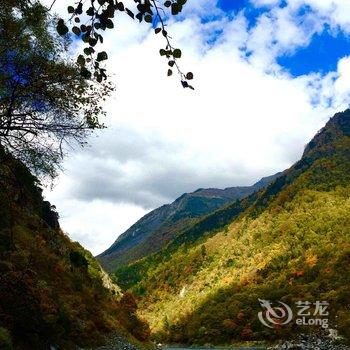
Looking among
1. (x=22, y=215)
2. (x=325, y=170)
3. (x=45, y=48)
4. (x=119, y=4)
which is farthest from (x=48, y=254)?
(x=325, y=170)

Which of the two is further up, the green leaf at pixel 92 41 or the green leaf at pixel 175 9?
the green leaf at pixel 92 41

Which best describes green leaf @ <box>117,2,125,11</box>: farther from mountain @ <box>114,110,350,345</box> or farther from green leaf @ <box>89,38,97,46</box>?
mountain @ <box>114,110,350,345</box>

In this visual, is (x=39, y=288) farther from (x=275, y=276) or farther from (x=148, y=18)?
(x=275, y=276)

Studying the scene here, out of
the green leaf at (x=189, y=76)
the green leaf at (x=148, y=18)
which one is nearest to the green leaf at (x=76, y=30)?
the green leaf at (x=148, y=18)

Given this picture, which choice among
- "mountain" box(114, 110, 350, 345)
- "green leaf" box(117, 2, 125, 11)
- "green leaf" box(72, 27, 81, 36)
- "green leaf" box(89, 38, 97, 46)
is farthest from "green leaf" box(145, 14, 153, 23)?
"mountain" box(114, 110, 350, 345)

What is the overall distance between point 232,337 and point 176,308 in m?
58.3

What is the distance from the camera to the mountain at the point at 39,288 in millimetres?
16089

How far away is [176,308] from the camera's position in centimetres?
16438

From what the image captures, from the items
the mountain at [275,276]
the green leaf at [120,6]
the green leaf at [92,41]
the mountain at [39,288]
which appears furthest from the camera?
the mountain at [275,276]

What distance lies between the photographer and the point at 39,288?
26.0 metres

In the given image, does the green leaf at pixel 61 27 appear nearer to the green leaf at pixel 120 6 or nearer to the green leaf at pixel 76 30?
the green leaf at pixel 76 30

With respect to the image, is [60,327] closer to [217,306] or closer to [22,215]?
[22,215]

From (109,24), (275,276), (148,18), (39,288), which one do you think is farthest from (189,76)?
(275,276)

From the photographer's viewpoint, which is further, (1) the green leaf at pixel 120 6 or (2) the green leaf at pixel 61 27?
(1) the green leaf at pixel 120 6
